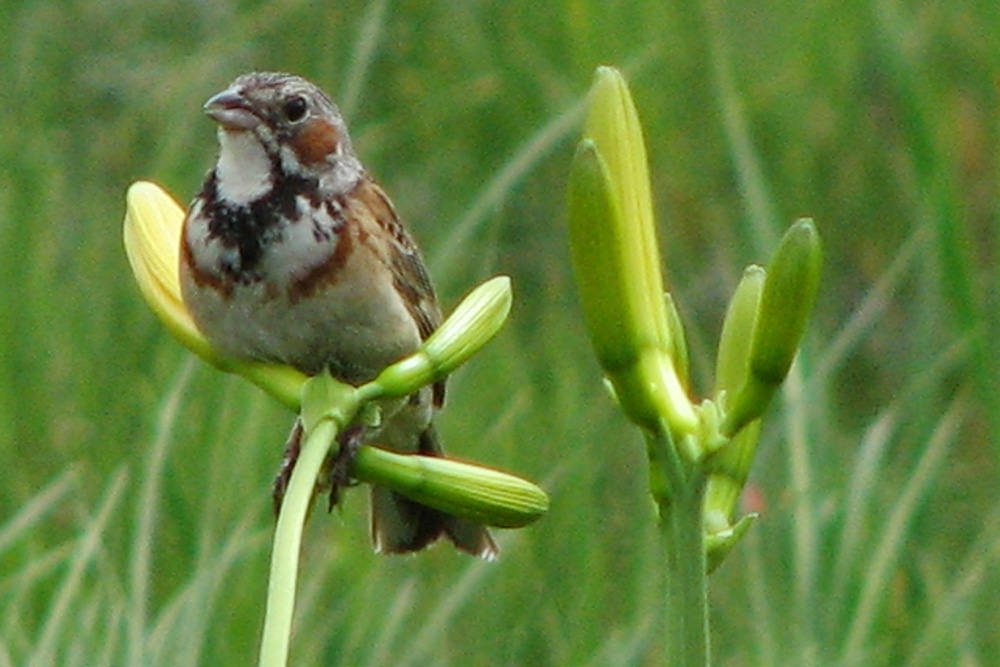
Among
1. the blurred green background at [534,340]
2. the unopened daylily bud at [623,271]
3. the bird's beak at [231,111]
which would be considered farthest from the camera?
the blurred green background at [534,340]

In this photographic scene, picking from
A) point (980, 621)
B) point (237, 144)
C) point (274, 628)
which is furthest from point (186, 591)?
point (274, 628)

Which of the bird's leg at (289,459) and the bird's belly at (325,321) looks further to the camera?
the bird's belly at (325,321)

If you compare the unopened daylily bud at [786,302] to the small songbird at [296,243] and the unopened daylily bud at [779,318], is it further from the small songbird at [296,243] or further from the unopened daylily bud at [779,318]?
the small songbird at [296,243]

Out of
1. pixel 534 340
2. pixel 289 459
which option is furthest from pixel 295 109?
pixel 534 340

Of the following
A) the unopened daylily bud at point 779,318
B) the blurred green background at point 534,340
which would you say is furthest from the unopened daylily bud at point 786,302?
the blurred green background at point 534,340

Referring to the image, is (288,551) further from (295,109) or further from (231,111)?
(295,109)

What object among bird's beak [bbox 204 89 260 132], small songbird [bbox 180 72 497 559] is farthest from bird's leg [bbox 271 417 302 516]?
bird's beak [bbox 204 89 260 132]
